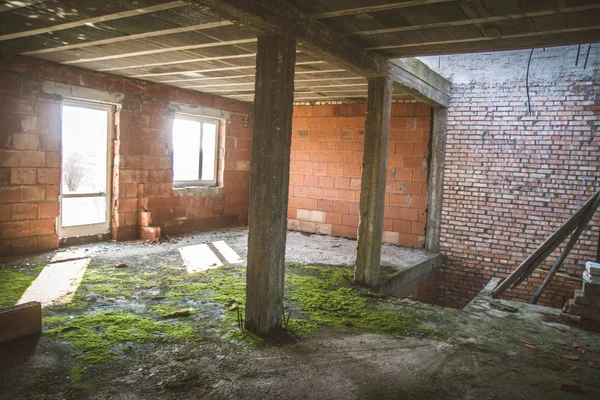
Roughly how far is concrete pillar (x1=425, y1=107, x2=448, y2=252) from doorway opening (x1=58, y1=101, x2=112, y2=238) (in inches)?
208

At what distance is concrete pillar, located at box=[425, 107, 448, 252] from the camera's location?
272 inches

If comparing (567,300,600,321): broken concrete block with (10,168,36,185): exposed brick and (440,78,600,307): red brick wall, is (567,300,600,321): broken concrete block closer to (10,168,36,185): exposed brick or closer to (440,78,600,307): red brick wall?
(440,78,600,307): red brick wall

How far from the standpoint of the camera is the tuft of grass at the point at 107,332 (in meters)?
2.95

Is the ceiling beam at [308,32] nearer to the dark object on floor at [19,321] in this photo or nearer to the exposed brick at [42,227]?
the dark object on floor at [19,321]

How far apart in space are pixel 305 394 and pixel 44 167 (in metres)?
5.00

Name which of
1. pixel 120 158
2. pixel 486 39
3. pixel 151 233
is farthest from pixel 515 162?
pixel 120 158

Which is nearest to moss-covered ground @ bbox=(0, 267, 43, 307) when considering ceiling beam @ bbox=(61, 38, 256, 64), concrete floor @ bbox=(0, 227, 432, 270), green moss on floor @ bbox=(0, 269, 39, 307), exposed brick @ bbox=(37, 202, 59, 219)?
green moss on floor @ bbox=(0, 269, 39, 307)

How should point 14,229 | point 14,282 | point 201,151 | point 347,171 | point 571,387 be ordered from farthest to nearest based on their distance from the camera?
point 201,151, point 347,171, point 14,229, point 14,282, point 571,387

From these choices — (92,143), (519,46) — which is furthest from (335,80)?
(92,143)

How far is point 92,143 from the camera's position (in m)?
6.32

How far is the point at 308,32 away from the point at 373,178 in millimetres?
1935

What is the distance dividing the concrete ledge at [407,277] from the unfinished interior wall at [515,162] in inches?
20.2

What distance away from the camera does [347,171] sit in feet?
26.0

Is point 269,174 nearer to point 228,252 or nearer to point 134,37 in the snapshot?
point 134,37
